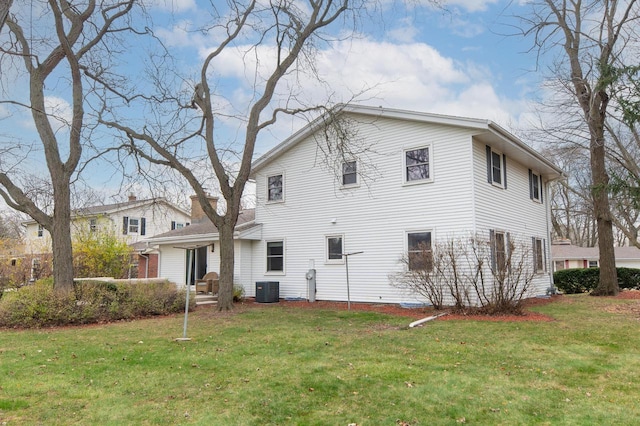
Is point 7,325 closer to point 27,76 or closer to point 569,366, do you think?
point 27,76

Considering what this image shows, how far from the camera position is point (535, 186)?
1752cm

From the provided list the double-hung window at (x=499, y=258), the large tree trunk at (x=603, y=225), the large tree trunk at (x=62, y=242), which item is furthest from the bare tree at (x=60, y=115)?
the large tree trunk at (x=603, y=225)

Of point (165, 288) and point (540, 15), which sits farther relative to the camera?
point (540, 15)

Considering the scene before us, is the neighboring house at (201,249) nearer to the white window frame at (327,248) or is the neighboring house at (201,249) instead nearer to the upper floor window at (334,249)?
the white window frame at (327,248)

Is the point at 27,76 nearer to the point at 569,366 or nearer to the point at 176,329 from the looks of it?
the point at 176,329

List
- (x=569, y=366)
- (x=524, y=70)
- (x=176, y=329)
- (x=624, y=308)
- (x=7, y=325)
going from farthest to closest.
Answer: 1. (x=524, y=70)
2. (x=624, y=308)
3. (x=7, y=325)
4. (x=176, y=329)
5. (x=569, y=366)

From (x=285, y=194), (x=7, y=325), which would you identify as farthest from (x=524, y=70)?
(x=7, y=325)

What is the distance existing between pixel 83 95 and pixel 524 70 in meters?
15.2

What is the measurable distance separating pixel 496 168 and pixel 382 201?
3831mm

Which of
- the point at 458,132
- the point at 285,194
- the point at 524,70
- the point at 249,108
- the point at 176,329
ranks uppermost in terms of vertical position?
the point at 524,70

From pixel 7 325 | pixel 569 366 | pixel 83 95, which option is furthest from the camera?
pixel 83 95

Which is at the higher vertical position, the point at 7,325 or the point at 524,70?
the point at 524,70

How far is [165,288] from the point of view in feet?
44.4

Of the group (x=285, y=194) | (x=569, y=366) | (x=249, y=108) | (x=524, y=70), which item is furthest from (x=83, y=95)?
(x=524, y=70)
